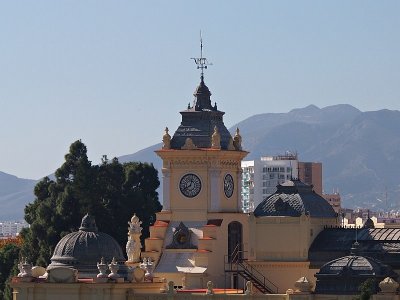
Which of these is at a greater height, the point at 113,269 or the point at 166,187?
the point at 166,187

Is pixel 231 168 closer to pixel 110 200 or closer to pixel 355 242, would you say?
pixel 355 242

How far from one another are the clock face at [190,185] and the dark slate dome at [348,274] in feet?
55.3

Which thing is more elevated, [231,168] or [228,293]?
[231,168]

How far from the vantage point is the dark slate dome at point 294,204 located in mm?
104562

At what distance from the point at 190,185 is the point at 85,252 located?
37.6 ft

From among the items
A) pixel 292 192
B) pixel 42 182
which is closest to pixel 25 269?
pixel 292 192

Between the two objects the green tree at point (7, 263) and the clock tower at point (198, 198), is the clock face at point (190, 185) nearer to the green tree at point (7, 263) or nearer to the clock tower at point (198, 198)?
the clock tower at point (198, 198)

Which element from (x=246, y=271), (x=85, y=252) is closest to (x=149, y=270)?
(x=85, y=252)

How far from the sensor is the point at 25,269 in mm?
97312

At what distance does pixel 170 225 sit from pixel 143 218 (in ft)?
60.3

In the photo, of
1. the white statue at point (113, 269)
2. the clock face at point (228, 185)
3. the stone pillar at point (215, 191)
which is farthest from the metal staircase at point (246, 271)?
the white statue at point (113, 269)

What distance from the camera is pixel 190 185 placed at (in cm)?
10825

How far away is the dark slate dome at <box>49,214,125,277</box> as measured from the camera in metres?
98.3

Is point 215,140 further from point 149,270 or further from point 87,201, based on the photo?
point 87,201
